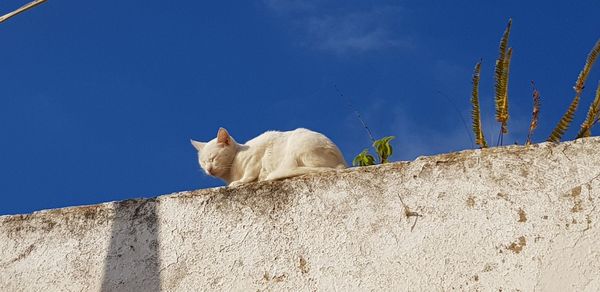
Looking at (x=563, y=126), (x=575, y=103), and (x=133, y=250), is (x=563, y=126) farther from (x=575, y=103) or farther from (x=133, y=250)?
(x=133, y=250)

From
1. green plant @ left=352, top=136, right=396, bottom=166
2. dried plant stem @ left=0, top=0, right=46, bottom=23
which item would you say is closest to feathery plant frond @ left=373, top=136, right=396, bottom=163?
green plant @ left=352, top=136, right=396, bottom=166

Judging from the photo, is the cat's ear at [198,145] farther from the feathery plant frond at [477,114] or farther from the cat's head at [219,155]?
the feathery plant frond at [477,114]

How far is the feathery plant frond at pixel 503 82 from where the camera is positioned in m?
3.90

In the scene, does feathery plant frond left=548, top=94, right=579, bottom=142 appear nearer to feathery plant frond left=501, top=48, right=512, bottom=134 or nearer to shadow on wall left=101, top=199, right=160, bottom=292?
feathery plant frond left=501, top=48, right=512, bottom=134

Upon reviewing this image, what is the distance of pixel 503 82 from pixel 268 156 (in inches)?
47.7

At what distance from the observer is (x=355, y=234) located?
130 inches

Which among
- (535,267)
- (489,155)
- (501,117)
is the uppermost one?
(501,117)

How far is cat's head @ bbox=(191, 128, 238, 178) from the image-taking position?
455 cm

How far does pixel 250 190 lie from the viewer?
355cm

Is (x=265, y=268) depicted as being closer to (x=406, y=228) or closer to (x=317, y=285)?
(x=317, y=285)

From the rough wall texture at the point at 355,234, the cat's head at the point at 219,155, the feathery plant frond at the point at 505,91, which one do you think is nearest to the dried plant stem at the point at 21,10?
the rough wall texture at the point at 355,234

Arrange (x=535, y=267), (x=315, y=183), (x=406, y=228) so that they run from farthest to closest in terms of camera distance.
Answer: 1. (x=315, y=183)
2. (x=406, y=228)
3. (x=535, y=267)

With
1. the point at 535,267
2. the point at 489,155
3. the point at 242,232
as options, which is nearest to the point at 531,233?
the point at 535,267

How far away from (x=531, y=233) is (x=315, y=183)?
0.89m
